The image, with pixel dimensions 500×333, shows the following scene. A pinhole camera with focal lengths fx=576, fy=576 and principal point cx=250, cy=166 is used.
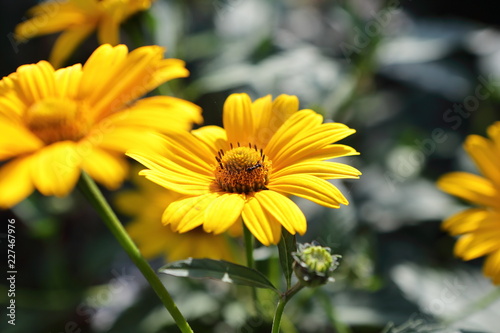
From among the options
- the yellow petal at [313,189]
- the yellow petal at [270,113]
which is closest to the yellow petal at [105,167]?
the yellow petal at [313,189]

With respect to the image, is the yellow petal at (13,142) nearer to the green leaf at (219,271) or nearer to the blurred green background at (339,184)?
the green leaf at (219,271)

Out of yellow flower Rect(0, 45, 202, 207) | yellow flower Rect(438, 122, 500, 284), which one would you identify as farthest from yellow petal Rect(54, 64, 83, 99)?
yellow flower Rect(438, 122, 500, 284)

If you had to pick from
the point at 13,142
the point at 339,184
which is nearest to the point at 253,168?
the point at 13,142

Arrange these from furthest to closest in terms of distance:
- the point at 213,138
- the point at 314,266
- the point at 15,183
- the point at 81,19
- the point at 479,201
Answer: the point at 81,19, the point at 479,201, the point at 213,138, the point at 314,266, the point at 15,183

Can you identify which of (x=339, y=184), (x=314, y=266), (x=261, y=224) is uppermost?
(x=339, y=184)

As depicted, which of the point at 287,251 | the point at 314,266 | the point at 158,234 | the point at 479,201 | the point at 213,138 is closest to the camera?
the point at 314,266

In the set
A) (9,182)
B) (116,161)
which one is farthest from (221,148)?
(9,182)

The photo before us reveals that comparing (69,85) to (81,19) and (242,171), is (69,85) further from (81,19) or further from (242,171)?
(81,19)
